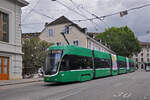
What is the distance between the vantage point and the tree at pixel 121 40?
63.8m

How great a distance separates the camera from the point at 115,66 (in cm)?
2983

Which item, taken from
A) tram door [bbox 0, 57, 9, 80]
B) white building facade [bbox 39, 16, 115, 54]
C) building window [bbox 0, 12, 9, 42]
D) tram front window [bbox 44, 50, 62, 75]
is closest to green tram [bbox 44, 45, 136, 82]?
tram front window [bbox 44, 50, 62, 75]

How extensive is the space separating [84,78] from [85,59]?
181 centimetres

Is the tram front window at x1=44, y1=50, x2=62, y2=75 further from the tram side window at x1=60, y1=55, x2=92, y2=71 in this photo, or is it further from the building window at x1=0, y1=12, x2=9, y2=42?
the building window at x1=0, y1=12, x2=9, y2=42

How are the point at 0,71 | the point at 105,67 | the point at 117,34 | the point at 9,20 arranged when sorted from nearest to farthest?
the point at 0,71 < the point at 9,20 < the point at 105,67 < the point at 117,34

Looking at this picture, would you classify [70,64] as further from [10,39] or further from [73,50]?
[10,39]

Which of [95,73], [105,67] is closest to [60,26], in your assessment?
[105,67]

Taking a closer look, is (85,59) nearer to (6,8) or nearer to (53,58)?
(53,58)

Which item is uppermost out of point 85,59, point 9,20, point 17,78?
point 9,20

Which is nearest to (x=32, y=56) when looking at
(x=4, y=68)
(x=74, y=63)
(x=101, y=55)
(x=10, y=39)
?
(x=10, y=39)

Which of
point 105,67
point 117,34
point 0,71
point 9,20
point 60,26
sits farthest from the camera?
point 117,34

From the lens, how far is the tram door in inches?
808

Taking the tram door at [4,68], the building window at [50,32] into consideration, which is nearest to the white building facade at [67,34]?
the building window at [50,32]

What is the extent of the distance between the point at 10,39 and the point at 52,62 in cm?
847
